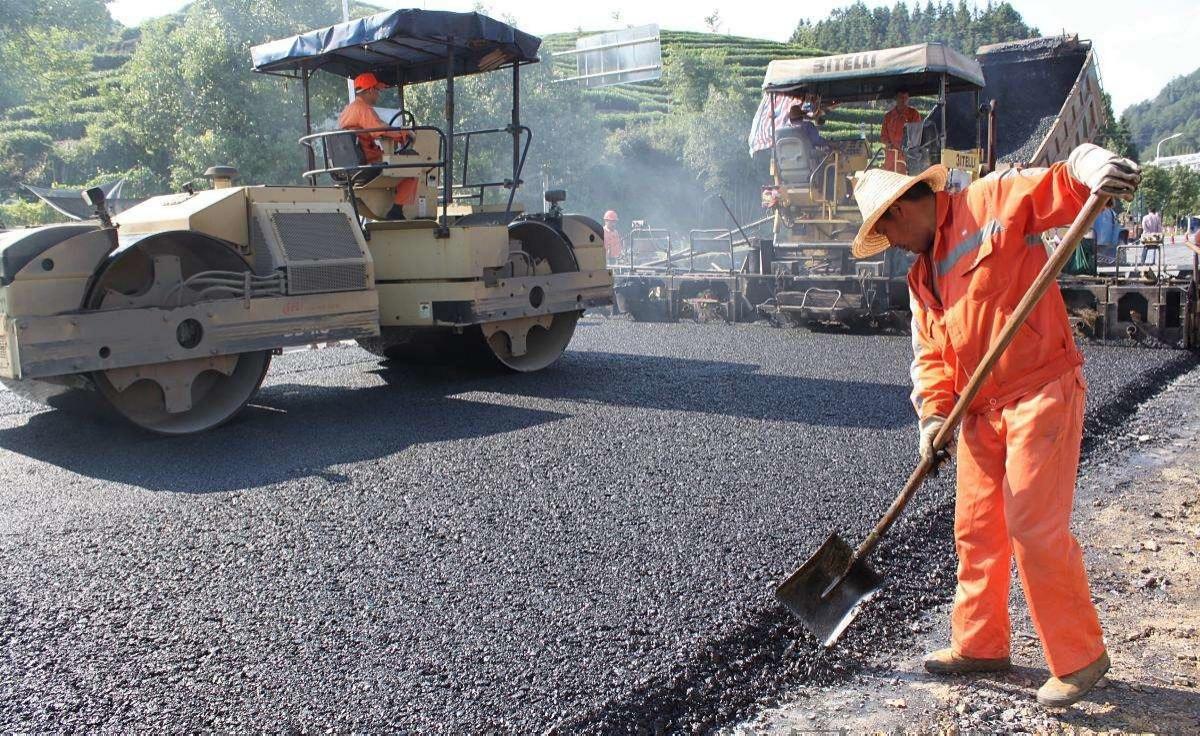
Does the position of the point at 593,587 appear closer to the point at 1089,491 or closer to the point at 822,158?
the point at 1089,491

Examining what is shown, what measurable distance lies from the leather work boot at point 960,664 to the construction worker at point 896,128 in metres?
7.81

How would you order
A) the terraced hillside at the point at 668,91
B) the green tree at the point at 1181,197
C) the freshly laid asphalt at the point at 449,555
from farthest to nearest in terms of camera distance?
the terraced hillside at the point at 668,91, the green tree at the point at 1181,197, the freshly laid asphalt at the point at 449,555

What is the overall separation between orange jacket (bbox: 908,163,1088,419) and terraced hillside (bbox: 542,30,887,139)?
115 ft

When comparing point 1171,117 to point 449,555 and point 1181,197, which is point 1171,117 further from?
point 449,555

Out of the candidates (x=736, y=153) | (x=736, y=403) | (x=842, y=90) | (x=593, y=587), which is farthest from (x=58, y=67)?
(x=593, y=587)

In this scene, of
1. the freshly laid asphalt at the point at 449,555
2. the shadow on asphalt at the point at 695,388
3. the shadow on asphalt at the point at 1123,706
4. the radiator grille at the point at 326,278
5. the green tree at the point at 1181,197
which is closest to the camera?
the shadow on asphalt at the point at 1123,706

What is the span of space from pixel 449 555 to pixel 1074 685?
2061 millimetres

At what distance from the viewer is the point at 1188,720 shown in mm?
2479

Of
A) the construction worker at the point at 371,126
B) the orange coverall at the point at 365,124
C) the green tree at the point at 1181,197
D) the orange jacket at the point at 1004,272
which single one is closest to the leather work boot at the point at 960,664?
the orange jacket at the point at 1004,272

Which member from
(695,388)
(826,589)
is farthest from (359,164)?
(826,589)

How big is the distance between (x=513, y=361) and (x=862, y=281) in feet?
12.5

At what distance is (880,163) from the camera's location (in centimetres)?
1021

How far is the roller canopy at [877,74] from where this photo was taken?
9.59 meters

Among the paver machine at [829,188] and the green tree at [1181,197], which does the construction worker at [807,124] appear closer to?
the paver machine at [829,188]
